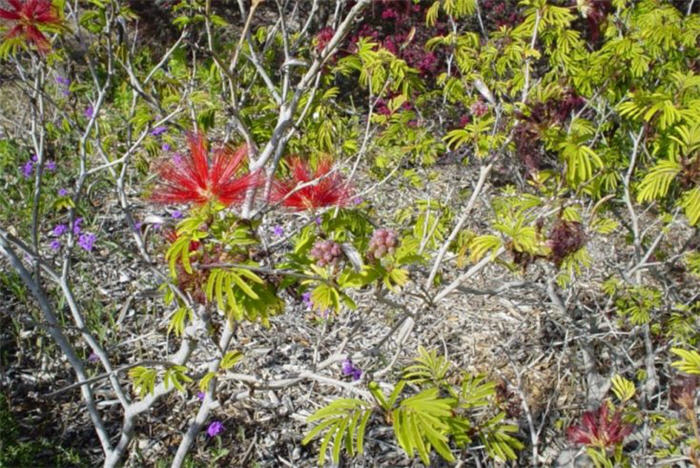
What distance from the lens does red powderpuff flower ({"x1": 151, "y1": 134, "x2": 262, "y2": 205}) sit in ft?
4.15

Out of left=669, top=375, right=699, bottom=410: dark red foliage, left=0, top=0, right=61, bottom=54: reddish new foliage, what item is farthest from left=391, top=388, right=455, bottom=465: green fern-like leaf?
left=0, top=0, right=61, bottom=54: reddish new foliage

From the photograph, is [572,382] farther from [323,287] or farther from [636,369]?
[323,287]

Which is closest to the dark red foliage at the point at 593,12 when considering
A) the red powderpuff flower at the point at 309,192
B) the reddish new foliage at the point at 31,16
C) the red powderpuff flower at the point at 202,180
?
the red powderpuff flower at the point at 309,192

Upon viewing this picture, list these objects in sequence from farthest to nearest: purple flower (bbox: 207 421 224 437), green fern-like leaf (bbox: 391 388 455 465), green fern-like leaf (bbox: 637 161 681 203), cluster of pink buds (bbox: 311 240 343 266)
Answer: purple flower (bbox: 207 421 224 437) → green fern-like leaf (bbox: 637 161 681 203) → cluster of pink buds (bbox: 311 240 343 266) → green fern-like leaf (bbox: 391 388 455 465)

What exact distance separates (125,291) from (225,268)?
7.31 feet

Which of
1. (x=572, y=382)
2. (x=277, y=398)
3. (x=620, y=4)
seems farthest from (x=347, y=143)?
(x=572, y=382)

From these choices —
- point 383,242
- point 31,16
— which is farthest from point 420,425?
point 31,16

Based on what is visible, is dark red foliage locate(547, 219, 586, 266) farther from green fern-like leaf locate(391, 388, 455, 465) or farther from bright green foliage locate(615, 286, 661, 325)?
bright green foliage locate(615, 286, 661, 325)

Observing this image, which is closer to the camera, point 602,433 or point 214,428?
point 602,433

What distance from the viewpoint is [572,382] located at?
2859mm

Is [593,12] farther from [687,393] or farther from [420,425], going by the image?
[420,425]

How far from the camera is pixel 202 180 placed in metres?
1.27

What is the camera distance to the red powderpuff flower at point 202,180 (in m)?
1.26

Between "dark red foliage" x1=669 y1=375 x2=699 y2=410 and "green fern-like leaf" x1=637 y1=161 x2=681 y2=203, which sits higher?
"green fern-like leaf" x1=637 y1=161 x2=681 y2=203
